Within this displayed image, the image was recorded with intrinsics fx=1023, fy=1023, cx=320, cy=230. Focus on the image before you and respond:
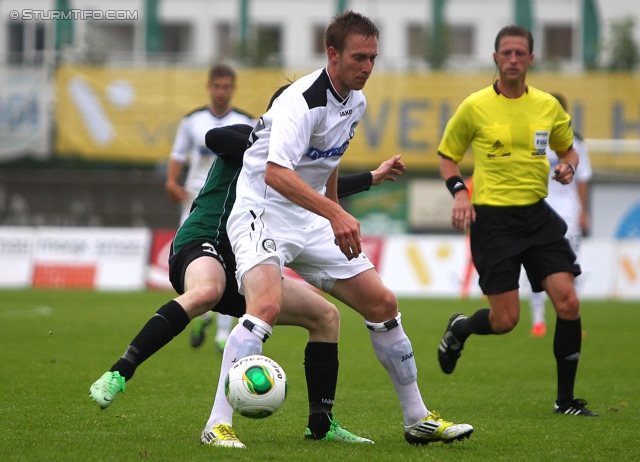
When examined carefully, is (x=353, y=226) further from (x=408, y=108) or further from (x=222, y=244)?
(x=408, y=108)

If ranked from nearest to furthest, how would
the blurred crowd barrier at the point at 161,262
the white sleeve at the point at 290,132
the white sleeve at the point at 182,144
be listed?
the white sleeve at the point at 290,132, the white sleeve at the point at 182,144, the blurred crowd barrier at the point at 161,262

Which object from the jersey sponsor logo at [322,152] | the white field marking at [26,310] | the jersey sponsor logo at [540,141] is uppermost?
the jersey sponsor logo at [540,141]

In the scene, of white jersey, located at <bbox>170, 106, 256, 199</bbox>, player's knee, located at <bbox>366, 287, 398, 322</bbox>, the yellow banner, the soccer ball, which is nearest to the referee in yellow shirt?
player's knee, located at <bbox>366, 287, 398, 322</bbox>

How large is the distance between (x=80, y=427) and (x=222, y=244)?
1.30 metres

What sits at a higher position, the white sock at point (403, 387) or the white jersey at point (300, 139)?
the white jersey at point (300, 139)

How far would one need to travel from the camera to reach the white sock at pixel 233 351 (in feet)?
16.5

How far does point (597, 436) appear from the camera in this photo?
18.6 feet

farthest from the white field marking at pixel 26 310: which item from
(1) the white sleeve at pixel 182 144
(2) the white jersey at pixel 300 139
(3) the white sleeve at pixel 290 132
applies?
(3) the white sleeve at pixel 290 132

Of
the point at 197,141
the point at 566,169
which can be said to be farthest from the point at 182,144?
the point at 566,169

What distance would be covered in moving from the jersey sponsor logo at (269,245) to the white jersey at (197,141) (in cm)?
561

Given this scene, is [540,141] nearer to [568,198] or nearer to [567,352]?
[567,352]

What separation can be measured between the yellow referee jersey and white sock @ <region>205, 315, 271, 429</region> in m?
2.56

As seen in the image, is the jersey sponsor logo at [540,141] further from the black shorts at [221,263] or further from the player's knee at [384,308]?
the black shorts at [221,263]

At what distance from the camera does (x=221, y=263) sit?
563 cm
